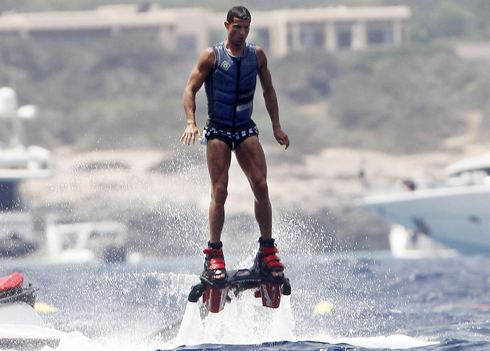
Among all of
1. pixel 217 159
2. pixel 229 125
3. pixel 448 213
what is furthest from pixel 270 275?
pixel 448 213

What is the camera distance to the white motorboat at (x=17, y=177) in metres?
46.1

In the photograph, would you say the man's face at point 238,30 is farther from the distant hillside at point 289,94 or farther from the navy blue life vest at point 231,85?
the distant hillside at point 289,94

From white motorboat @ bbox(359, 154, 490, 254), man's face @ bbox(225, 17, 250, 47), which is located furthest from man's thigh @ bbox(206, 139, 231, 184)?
white motorboat @ bbox(359, 154, 490, 254)

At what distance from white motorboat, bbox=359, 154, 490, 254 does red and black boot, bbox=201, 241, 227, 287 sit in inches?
1049

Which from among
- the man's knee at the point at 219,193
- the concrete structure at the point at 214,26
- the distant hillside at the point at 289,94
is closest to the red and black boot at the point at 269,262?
the man's knee at the point at 219,193

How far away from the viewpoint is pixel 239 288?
974cm

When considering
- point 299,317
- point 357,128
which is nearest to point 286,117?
point 357,128

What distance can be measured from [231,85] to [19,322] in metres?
4.03

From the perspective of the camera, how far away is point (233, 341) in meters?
10.0

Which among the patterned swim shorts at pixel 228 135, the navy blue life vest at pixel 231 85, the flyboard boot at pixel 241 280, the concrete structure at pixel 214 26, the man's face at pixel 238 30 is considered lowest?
the flyboard boot at pixel 241 280

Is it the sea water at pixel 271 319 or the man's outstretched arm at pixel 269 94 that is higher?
the man's outstretched arm at pixel 269 94

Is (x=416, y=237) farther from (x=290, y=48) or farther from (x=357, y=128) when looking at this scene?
(x=290, y=48)

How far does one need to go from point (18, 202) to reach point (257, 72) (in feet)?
136

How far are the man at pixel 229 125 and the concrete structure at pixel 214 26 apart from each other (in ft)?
331
